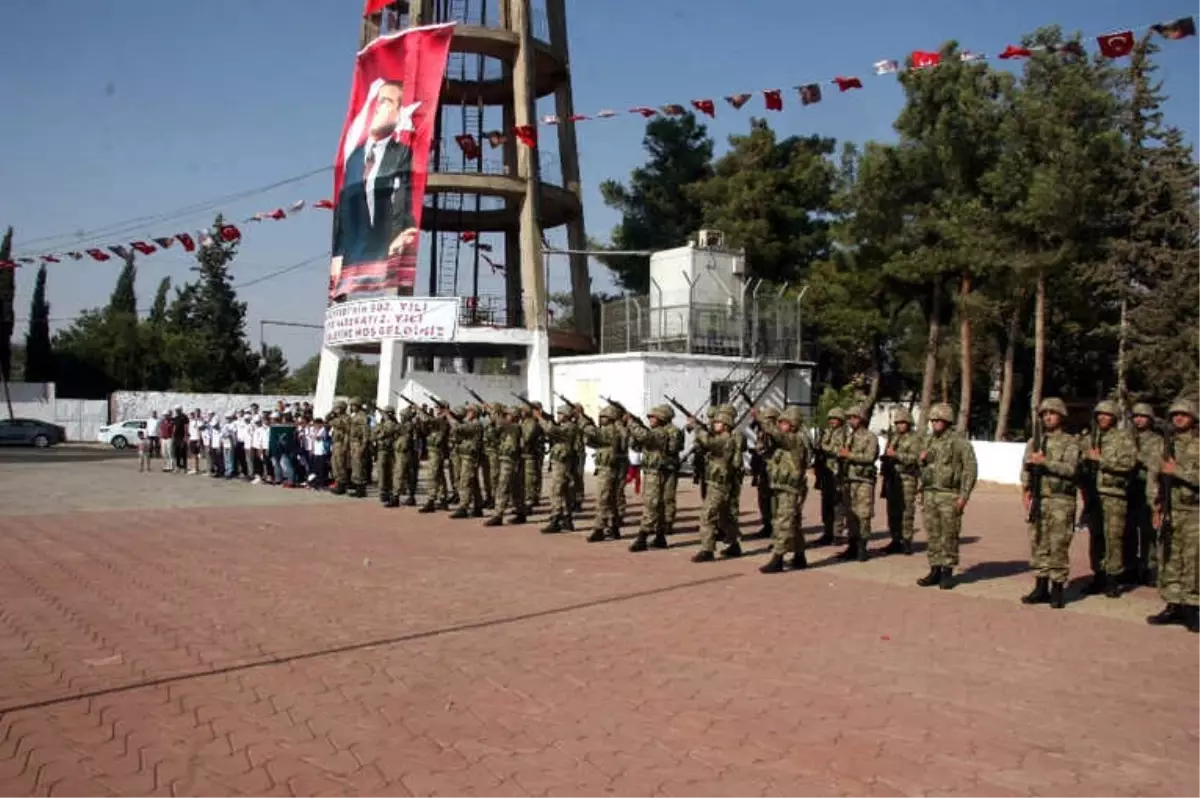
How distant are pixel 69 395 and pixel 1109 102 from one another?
49.0 metres

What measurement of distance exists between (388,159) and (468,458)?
45.6 ft

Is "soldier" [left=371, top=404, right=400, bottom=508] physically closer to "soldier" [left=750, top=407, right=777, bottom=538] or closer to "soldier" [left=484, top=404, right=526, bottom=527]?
"soldier" [left=484, top=404, right=526, bottom=527]

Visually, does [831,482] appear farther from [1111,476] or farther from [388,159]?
[388,159]

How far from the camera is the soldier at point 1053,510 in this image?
9.43 metres

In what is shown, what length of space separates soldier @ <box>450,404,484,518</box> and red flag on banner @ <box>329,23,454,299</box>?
1189 cm

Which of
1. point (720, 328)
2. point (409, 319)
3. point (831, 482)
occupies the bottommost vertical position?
point (831, 482)

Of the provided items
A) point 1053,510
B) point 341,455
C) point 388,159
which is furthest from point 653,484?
point 388,159

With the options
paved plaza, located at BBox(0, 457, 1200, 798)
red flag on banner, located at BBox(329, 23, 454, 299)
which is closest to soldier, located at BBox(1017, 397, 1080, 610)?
paved plaza, located at BBox(0, 457, 1200, 798)

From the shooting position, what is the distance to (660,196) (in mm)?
36156

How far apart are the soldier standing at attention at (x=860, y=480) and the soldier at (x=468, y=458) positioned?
5768mm

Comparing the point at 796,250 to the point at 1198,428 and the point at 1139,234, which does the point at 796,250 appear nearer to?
the point at 1139,234

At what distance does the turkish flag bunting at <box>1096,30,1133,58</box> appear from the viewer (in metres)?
14.1

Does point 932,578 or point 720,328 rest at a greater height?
point 720,328

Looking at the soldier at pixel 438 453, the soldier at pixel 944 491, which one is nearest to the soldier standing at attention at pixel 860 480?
the soldier at pixel 944 491
